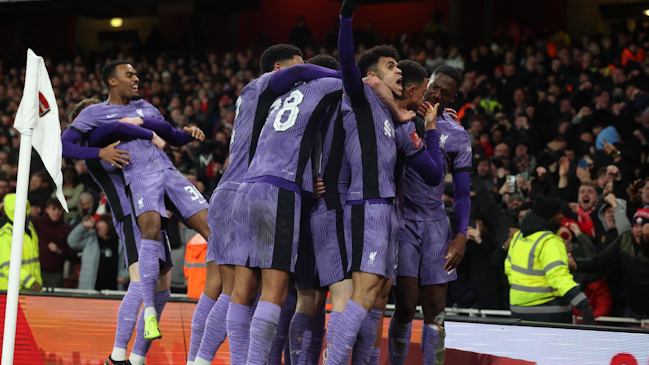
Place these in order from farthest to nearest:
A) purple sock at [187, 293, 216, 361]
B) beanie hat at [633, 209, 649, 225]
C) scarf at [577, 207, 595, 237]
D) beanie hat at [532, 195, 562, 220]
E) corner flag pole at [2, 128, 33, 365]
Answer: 1. scarf at [577, 207, 595, 237]
2. beanie hat at [633, 209, 649, 225]
3. beanie hat at [532, 195, 562, 220]
4. purple sock at [187, 293, 216, 361]
5. corner flag pole at [2, 128, 33, 365]

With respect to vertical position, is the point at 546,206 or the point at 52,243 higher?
the point at 546,206

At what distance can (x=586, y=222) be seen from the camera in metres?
9.15

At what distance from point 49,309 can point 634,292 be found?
5.91 m

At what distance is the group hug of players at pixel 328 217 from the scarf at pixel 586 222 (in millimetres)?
Answer: 3741

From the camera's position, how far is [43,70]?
14.6 feet

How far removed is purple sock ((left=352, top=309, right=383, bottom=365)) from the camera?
16.1 feet

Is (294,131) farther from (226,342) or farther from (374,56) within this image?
(226,342)

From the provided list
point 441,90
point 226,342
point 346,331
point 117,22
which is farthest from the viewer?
point 117,22

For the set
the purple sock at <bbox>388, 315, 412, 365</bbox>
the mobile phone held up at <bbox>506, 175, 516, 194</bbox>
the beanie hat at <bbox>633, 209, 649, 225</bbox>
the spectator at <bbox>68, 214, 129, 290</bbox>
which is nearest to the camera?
the purple sock at <bbox>388, 315, 412, 365</bbox>

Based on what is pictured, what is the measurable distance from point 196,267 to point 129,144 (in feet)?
9.87

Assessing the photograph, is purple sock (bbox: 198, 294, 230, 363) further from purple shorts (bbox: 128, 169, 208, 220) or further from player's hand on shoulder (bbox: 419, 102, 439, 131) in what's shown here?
player's hand on shoulder (bbox: 419, 102, 439, 131)

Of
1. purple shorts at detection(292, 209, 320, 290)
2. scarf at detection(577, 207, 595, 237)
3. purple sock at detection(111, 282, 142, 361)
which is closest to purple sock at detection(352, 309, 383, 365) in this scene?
purple shorts at detection(292, 209, 320, 290)

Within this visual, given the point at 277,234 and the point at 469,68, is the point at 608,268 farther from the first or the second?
the point at 469,68

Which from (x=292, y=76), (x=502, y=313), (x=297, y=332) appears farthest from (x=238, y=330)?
(x=502, y=313)
